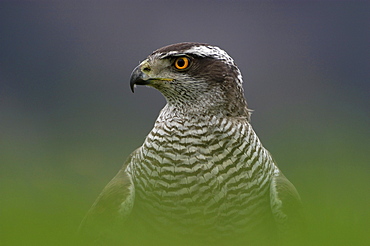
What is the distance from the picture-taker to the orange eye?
14.6ft

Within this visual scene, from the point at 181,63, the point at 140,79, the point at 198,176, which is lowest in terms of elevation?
the point at 198,176

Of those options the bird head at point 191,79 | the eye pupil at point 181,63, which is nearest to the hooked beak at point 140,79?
the bird head at point 191,79

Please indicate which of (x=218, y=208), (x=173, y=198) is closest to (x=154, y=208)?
(x=173, y=198)

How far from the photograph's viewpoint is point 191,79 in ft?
14.6

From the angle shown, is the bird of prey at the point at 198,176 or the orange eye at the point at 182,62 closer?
the bird of prey at the point at 198,176

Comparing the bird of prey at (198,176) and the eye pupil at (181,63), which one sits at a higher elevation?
the eye pupil at (181,63)

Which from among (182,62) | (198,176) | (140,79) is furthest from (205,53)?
(198,176)

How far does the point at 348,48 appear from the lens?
18844 mm

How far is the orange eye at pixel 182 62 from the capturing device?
175 inches

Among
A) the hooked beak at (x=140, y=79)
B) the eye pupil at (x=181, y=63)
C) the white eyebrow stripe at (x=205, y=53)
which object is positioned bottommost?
the hooked beak at (x=140, y=79)

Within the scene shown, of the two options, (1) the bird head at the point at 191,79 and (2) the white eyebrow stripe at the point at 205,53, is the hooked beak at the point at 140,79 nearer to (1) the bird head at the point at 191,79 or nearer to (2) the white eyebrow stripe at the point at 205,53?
(1) the bird head at the point at 191,79

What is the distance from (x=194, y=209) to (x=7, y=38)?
1697 cm

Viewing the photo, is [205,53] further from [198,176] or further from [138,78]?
[198,176]

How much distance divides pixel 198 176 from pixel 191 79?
29.2 inches
